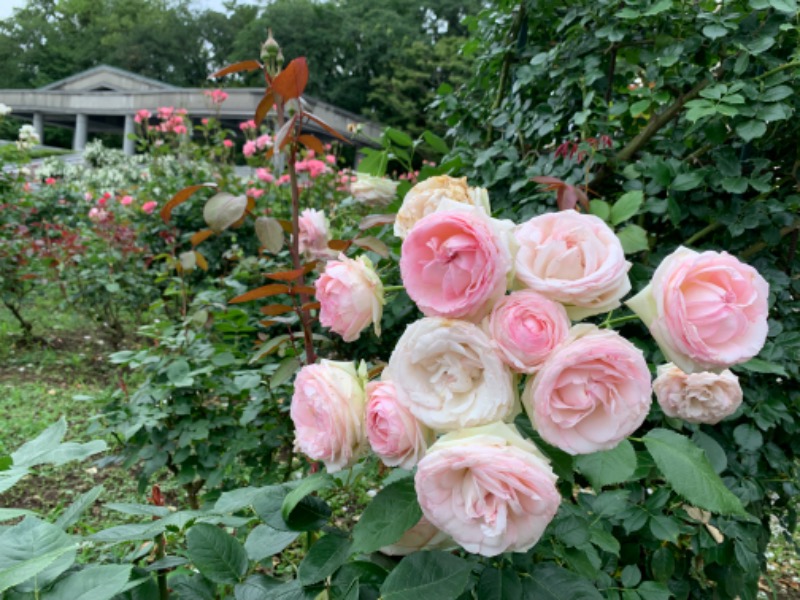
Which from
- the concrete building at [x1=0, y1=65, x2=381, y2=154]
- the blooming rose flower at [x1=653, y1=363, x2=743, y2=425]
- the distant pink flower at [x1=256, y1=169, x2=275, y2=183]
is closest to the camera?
the blooming rose flower at [x1=653, y1=363, x2=743, y2=425]

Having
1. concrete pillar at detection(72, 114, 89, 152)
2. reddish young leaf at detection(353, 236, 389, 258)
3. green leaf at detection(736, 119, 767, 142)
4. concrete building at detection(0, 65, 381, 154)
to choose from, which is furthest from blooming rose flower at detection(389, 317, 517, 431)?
concrete pillar at detection(72, 114, 89, 152)

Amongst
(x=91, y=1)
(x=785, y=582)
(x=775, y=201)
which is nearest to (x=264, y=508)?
(x=775, y=201)

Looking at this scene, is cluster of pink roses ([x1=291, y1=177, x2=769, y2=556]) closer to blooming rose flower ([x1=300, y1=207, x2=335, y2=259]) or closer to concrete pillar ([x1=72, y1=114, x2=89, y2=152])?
blooming rose flower ([x1=300, y1=207, x2=335, y2=259])

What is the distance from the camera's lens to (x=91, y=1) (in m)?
42.6

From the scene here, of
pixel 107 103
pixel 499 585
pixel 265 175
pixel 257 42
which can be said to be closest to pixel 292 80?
pixel 499 585

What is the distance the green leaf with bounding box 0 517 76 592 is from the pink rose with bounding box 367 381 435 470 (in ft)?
0.92

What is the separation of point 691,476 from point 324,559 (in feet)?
1.13

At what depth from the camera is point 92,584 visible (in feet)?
1.73

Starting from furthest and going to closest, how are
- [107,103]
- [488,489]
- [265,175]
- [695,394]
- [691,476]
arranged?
1. [107,103]
2. [265,175]
3. [695,394]
4. [691,476]
5. [488,489]

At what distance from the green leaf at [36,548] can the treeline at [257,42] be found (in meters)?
19.9

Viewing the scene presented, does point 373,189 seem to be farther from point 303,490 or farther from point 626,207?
point 303,490

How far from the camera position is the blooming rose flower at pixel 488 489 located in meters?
0.45

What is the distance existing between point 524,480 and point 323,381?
203 mm

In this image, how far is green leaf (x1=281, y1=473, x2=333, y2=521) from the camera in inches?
22.7
